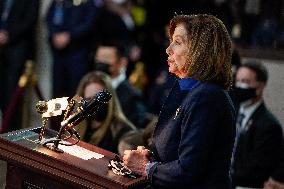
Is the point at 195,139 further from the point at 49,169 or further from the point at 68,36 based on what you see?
the point at 68,36

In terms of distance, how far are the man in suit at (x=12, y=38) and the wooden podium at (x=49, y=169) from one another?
4.39 meters

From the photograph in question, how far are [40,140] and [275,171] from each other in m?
2.66

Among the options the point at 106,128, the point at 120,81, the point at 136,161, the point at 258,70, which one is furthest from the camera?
the point at 120,81

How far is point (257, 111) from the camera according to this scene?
556cm

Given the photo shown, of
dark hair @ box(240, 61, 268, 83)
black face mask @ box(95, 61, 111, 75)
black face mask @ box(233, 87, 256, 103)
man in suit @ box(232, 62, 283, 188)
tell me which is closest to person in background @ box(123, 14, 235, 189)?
man in suit @ box(232, 62, 283, 188)

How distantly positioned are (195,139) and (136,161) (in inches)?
13.7

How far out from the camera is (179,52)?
265 centimetres

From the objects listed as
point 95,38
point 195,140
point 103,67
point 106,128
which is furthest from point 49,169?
point 95,38

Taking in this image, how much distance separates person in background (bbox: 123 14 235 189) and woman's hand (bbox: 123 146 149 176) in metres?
0.02

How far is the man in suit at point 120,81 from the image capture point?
610 cm

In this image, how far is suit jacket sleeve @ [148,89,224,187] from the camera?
253 cm

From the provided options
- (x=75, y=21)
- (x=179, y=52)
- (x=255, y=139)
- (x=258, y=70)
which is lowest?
(x=255, y=139)

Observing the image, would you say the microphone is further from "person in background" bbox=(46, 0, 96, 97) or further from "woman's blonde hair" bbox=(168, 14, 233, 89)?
"person in background" bbox=(46, 0, 96, 97)

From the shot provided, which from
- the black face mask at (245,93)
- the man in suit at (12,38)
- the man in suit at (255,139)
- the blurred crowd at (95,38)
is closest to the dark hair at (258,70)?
the man in suit at (255,139)
